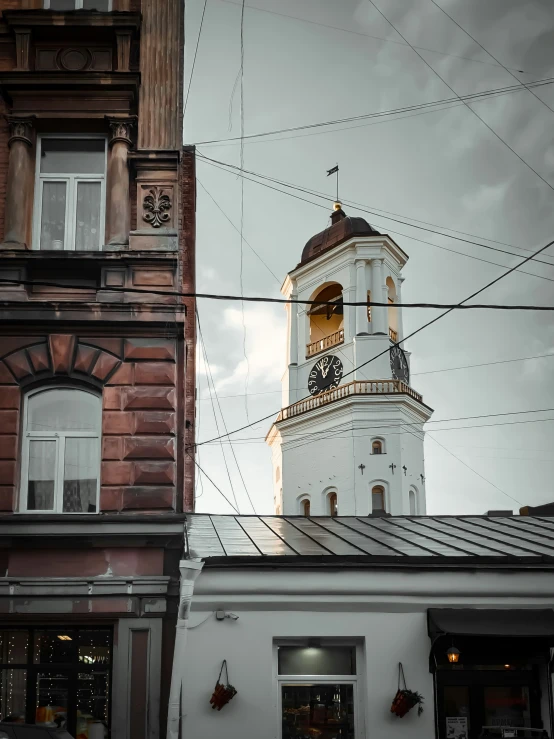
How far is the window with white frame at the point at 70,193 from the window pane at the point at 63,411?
2.54 metres

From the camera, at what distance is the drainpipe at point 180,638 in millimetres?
12250

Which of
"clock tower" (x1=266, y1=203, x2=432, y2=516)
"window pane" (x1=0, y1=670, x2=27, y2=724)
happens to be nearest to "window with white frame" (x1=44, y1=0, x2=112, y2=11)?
"window pane" (x1=0, y1=670, x2=27, y2=724)

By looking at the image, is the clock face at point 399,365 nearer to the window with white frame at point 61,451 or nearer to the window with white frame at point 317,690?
the window with white frame at point 61,451

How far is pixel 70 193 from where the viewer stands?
16.5 metres

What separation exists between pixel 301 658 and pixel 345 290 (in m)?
50.0

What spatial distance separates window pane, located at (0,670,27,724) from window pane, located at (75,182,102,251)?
6.81 metres

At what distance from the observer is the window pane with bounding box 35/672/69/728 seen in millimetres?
13820

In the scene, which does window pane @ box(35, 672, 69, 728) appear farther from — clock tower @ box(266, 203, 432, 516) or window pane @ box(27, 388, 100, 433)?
clock tower @ box(266, 203, 432, 516)

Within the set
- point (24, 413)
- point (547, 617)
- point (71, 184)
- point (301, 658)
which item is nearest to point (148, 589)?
point (301, 658)

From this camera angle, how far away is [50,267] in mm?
15711

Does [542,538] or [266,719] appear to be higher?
[542,538]

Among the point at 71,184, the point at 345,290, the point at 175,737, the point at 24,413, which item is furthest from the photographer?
the point at 345,290

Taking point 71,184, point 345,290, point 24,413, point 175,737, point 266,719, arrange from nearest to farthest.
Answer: point 175,737 → point 266,719 → point 24,413 → point 71,184 → point 345,290

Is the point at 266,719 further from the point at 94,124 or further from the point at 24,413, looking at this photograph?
the point at 94,124
